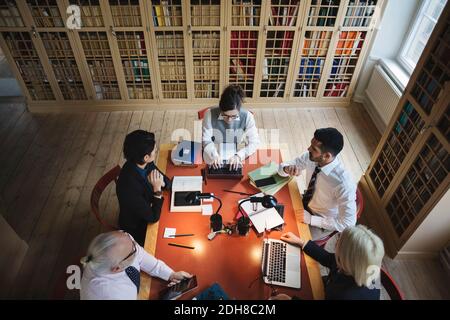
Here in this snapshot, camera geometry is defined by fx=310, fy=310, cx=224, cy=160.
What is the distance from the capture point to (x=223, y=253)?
1.89 metres

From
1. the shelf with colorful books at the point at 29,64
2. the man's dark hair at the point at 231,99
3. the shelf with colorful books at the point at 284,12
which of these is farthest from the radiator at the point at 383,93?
the shelf with colorful books at the point at 29,64

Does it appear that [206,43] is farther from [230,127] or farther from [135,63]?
[230,127]

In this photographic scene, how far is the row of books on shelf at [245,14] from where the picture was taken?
3.67 metres

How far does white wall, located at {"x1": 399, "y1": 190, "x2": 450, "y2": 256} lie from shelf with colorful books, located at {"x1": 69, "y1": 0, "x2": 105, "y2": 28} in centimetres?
392

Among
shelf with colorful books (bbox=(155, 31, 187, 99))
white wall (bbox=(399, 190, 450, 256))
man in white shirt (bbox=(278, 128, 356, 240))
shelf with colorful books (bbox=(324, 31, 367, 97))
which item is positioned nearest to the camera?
man in white shirt (bbox=(278, 128, 356, 240))

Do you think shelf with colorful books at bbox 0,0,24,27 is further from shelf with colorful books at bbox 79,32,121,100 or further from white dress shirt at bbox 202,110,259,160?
white dress shirt at bbox 202,110,259,160

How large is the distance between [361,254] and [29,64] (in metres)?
4.40

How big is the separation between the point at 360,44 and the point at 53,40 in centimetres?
390

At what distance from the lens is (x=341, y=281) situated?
5.48 feet

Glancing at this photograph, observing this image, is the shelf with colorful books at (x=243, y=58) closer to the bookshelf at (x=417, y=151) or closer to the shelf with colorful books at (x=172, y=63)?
the shelf with colorful books at (x=172, y=63)

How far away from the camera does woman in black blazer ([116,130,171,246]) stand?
2.02 metres

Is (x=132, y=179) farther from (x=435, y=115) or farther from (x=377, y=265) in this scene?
(x=435, y=115)

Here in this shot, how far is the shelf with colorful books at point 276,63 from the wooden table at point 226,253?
2358 millimetres

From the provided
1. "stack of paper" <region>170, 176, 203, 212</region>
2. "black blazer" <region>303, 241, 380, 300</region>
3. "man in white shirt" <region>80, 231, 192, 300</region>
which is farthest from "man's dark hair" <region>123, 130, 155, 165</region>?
"black blazer" <region>303, 241, 380, 300</region>
